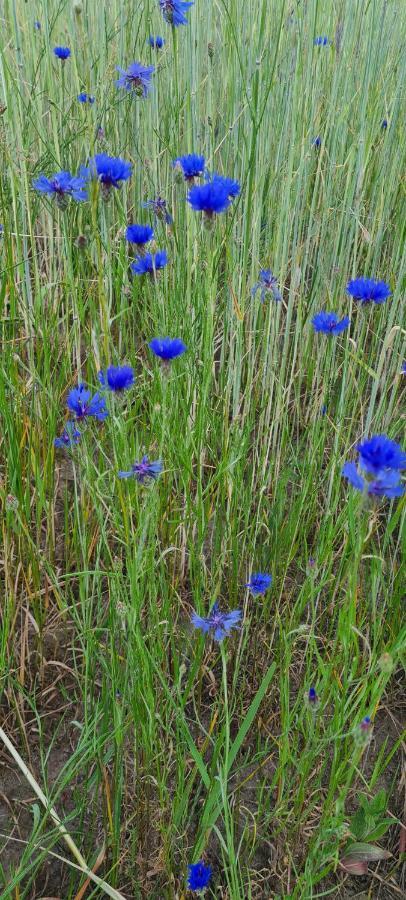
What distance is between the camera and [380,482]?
24.8 inches

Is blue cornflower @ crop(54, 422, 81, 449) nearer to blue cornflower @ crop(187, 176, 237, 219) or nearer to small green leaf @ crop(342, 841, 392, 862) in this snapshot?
blue cornflower @ crop(187, 176, 237, 219)

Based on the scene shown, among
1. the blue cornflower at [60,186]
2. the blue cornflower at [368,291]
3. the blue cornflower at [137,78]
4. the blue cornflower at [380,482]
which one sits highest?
the blue cornflower at [137,78]

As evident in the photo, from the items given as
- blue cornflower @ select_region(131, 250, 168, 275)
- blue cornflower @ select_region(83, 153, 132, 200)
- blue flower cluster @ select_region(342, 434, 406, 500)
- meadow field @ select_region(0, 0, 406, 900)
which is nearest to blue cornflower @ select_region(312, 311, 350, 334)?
meadow field @ select_region(0, 0, 406, 900)

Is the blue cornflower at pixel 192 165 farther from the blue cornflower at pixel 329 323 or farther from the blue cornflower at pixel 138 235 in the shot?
the blue cornflower at pixel 329 323

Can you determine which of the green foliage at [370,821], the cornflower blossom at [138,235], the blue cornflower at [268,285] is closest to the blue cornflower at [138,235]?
the cornflower blossom at [138,235]

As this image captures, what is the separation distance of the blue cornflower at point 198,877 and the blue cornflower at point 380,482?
1.61 feet

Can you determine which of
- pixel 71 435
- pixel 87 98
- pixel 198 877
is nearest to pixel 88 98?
pixel 87 98

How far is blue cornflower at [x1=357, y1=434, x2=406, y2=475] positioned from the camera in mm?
618

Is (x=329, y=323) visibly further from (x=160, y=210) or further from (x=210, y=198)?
(x=160, y=210)

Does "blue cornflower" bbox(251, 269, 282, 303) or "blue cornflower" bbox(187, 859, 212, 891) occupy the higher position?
"blue cornflower" bbox(251, 269, 282, 303)

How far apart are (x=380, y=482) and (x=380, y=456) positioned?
0.09ft

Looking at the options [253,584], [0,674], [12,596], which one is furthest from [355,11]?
[0,674]

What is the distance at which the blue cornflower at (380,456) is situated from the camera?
62cm

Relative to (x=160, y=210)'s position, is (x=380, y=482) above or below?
below
